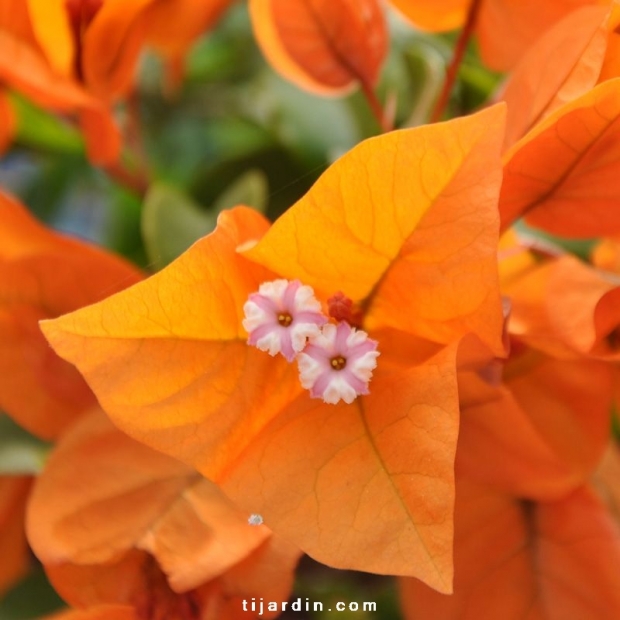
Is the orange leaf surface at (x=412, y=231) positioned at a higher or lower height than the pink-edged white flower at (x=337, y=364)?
higher

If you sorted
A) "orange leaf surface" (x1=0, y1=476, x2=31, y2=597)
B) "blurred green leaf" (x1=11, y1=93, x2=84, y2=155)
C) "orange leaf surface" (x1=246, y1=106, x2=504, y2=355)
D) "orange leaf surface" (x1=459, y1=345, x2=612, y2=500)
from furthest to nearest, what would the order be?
"blurred green leaf" (x1=11, y1=93, x2=84, y2=155)
"orange leaf surface" (x1=0, y1=476, x2=31, y2=597)
"orange leaf surface" (x1=459, y1=345, x2=612, y2=500)
"orange leaf surface" (x1=246, y1=106, x2=504, y2=355)

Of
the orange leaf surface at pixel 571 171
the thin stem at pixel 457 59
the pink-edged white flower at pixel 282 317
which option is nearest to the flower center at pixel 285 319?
the pink-edged white flower at pixel 282 317

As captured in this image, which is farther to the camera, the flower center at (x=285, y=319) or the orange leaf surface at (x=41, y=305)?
the orange leaf surface at (x=41, y=305)

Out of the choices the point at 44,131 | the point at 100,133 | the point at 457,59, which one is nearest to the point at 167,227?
the point at 100,133

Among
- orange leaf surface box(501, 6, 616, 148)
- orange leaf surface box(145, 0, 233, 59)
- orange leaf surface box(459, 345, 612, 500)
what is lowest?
orange leaf surface box(459, 345, 612, 500)

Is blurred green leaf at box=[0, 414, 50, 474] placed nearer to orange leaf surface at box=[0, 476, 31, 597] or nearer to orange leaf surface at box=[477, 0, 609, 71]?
orange leaf surface at box=[0, 476, 31, 597]

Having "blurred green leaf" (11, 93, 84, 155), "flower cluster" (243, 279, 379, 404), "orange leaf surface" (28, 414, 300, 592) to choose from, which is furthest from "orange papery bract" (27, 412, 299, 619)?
"blurred green leaf" (11, 93, 84, 155)

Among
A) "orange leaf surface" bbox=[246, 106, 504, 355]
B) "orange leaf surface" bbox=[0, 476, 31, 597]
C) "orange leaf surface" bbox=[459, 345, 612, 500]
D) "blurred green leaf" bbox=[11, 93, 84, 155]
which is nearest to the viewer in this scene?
"orange leaf surface" bbox=[246, 106, 504, 355]

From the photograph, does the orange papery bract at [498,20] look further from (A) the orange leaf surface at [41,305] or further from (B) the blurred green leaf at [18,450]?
(B) the blurred green leaf at [18,450]

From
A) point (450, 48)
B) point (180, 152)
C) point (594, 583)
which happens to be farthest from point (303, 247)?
point (180, 152)
